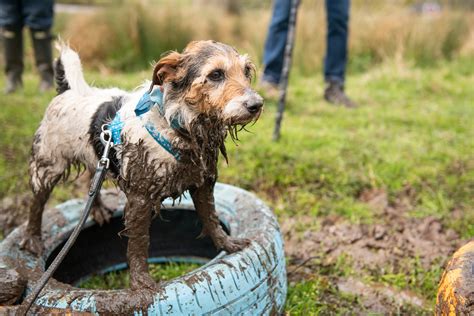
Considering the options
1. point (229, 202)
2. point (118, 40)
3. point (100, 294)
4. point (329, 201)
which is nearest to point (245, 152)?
point (329, 201)

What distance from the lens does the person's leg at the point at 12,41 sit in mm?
6371

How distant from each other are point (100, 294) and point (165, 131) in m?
0.78

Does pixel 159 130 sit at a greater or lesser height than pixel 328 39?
greater

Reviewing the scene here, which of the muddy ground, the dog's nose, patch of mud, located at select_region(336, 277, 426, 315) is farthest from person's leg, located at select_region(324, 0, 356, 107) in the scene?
the dog's nose

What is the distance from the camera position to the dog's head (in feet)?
6.72

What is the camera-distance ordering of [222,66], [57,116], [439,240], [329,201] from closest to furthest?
[222,66]
[57,116]
[439,240]
[329,201]

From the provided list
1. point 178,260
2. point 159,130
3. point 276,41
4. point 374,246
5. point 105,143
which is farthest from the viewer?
point 276,41

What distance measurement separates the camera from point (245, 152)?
16.0 feet

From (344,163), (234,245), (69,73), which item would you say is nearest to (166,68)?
(69,73)

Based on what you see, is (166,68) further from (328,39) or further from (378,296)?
(328,39)

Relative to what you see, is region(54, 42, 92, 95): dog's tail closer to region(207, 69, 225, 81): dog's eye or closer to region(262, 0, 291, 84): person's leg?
region(207, 69, 225, 81): dog's eye

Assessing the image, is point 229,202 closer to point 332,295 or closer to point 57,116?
point 332,295

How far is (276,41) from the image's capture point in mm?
6367

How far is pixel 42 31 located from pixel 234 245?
5.05 meters
